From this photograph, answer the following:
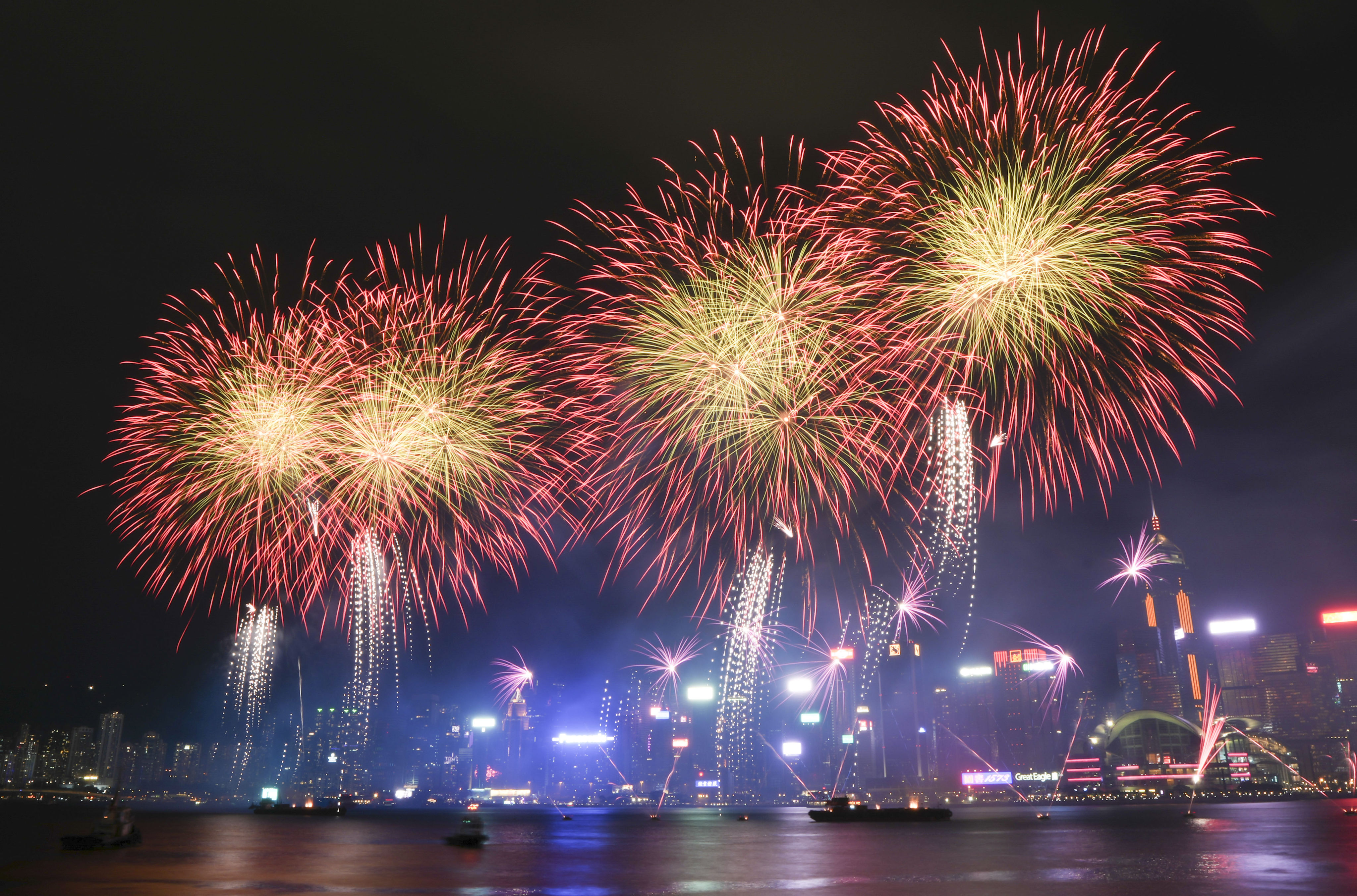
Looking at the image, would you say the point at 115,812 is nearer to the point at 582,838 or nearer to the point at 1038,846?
the point at 582,838

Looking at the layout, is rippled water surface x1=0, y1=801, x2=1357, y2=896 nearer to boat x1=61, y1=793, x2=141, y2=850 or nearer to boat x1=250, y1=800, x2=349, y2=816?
boat x1=61, y1=793, x2=141, y2=850

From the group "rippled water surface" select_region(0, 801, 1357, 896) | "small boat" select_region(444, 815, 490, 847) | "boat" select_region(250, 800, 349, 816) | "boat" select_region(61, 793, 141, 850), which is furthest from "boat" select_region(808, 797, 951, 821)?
"boat" select_region(250, 800, 349, 816)

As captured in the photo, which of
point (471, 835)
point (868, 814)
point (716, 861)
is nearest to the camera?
point (716, 861)

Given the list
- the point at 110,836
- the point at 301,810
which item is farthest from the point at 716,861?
the point at 301,810

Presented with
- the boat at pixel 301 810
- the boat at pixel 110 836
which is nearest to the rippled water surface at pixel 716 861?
the boat at pixel 110 836

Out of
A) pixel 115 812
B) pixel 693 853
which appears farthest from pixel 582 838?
pixel 115 812

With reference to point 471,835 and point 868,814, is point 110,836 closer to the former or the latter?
point 471,835
